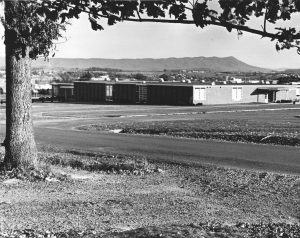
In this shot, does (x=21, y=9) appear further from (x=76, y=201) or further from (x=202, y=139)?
(x=202, y=139)

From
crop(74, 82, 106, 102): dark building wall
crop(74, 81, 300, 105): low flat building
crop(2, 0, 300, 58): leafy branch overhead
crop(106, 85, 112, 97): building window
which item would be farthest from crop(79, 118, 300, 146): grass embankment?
crop(74, 82, 106, 102): dark building wall

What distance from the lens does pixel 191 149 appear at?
21750 mm

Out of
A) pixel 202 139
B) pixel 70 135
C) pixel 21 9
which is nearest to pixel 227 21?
pixel 21 9

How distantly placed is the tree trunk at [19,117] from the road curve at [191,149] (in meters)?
5.99

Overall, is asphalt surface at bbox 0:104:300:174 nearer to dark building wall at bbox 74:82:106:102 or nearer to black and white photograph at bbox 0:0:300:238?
black and white photograph at bbox 0:0:300:238

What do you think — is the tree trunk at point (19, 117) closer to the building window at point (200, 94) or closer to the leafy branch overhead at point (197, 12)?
the leafy branch overhead at point (197, 12)

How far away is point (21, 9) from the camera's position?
6.40 meters

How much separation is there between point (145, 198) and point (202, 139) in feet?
48.3

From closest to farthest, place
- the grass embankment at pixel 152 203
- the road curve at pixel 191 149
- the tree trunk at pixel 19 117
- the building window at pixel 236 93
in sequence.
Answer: the grass embankment at pixel 152 203 < the tree trunk at pixel 19 117 < the road curve at pixel 191 149 < the building window at pixel 236 93

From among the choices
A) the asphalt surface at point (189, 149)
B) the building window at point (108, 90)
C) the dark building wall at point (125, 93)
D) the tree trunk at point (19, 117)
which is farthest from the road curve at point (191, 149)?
the building window at point (108, 90)

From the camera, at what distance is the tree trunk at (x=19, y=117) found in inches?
558

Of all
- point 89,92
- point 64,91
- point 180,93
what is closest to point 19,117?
point 180,93

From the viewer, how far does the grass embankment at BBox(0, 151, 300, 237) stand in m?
8.93

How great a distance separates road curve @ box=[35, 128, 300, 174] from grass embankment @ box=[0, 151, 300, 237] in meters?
1.86
